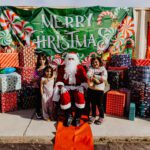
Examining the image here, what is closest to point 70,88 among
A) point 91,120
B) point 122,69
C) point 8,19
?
point 91,120

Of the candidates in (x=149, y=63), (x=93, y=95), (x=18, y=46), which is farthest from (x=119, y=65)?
(x=18, y=46)

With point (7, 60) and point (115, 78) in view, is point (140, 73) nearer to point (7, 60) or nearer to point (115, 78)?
→ point (115, 78)

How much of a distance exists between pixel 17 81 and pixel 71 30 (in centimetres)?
214

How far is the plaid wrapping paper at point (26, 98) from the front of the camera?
6.45 m

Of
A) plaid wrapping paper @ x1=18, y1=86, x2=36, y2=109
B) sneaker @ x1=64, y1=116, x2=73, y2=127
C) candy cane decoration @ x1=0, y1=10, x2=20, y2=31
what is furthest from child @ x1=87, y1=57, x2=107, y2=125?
candy cane decoration @ x1=0, y1=10, x2=20, y2=31

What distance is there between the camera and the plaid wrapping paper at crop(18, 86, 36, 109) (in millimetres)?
6453

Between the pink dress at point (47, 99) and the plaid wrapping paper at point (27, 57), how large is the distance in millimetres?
1319

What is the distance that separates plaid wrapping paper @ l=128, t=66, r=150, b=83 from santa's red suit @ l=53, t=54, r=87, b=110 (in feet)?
4.17

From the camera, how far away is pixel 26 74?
259 inches

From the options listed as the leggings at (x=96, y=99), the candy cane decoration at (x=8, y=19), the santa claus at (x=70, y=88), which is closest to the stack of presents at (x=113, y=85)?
the leggings at (x=96, y=99)

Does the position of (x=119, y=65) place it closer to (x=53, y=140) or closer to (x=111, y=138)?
(x=111, y=138)

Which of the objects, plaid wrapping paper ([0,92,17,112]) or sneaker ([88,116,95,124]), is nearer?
sneaker ([88,116,95,124])

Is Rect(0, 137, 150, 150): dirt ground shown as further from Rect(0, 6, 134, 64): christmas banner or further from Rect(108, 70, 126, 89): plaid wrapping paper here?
Rect(0, 6, 134, 64): christmas banner

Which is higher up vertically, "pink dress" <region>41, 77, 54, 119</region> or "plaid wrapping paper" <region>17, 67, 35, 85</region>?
"plaid wrapping paper" <region>17, 67, 35, 85</region>
